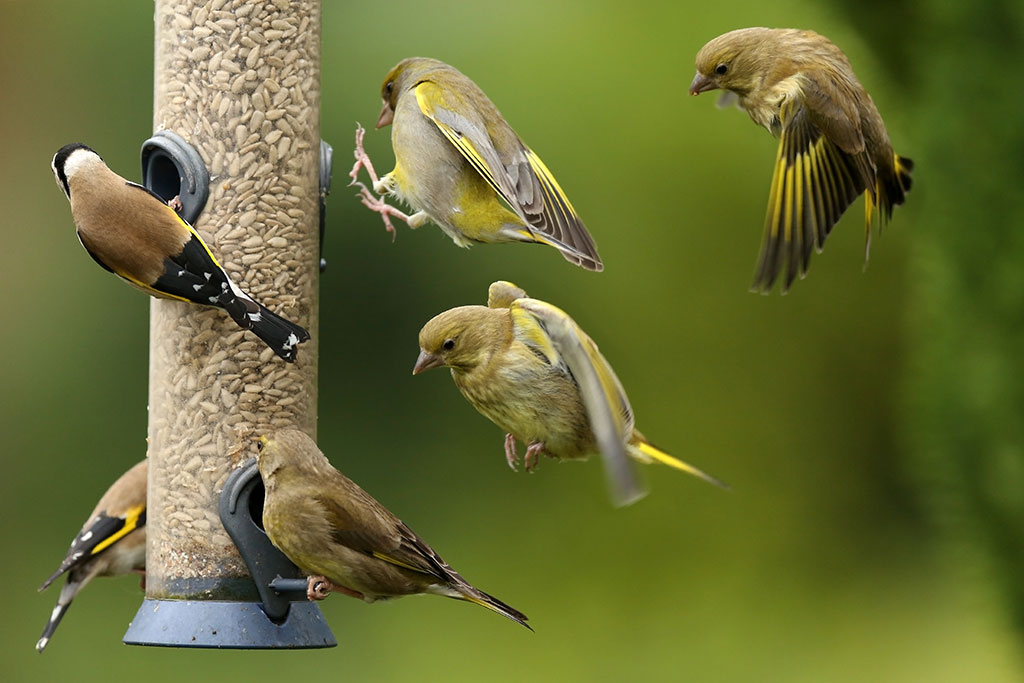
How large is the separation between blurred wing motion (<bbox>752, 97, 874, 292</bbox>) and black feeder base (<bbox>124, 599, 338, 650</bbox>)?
194 centimetres

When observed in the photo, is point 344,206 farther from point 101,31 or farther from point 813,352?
point 813,352

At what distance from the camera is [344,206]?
9039 millimetres

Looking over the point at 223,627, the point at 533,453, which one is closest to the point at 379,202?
the point at 533,453

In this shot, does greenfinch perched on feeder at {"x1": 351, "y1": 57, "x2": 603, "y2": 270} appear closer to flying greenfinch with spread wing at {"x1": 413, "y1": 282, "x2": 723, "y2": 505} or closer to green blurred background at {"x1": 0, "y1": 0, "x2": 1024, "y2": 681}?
flying greenfinch with spread wing at {"x1": 413, "y1": 282, "x2": 723, "y2": 505}

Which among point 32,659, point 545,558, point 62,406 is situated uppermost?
point 62,406

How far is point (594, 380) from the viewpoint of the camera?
14.7 ft

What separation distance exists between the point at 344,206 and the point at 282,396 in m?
4.01

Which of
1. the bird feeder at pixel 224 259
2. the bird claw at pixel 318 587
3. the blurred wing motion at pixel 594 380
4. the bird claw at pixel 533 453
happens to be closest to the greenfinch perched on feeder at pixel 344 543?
the bird claw at pixel 318 587

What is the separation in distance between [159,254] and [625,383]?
5234 millimetres

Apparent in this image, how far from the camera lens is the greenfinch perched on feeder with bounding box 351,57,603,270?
4992mm

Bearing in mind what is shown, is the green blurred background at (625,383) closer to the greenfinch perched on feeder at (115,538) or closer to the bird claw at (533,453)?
the greenfinch perched on feeder at (115,538)

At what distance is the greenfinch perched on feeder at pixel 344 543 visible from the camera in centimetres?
462

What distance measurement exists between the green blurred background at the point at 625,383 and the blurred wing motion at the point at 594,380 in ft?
14.4

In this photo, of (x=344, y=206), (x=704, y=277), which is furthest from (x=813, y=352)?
(x=344, y=206)
